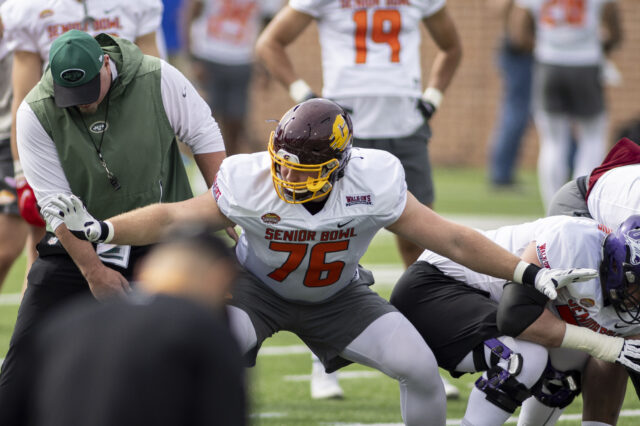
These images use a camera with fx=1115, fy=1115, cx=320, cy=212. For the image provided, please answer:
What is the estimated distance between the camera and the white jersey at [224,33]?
1191 cm

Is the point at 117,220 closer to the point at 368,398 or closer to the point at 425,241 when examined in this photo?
the point at 425,241

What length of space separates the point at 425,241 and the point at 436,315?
446 millimetres

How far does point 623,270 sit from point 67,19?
266 cm

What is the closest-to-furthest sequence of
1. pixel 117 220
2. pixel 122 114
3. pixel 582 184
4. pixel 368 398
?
pixel 117 220 < pixel 122 114 < pixel 582 184 < pixel 368 398

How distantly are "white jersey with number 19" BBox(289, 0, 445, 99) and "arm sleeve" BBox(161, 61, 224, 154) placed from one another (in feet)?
4.19

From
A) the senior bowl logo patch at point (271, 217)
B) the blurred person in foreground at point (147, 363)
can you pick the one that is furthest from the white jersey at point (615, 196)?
the blurred person in foreground at point (147, 363)

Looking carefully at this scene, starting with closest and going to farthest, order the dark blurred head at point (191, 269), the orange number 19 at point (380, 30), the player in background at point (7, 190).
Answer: the dark blurred head at point (191, 269) → the orange number 19 at point (380, 30) → the player in background at point (7, 190)

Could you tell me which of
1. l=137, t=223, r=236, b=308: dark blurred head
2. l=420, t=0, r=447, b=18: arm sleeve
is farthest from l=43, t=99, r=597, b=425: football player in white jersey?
l=420, t=0, r=447, b=18: arm sleeve

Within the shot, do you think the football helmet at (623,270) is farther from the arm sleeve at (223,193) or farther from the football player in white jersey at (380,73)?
the football player in white jersey at (380,73)

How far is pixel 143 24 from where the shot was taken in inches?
202

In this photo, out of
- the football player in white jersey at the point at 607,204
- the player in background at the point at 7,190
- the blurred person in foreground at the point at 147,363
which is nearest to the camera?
the blurred person in foreground at the point at 147,363

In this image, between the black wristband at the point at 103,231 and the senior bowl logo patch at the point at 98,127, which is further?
the senior bowl logo patch at the point at 98,127

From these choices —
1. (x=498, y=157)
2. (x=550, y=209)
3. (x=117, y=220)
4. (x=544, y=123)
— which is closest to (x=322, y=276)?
(x=117, y=220)

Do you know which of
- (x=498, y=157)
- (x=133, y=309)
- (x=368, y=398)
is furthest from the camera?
(x=498, y=157)
